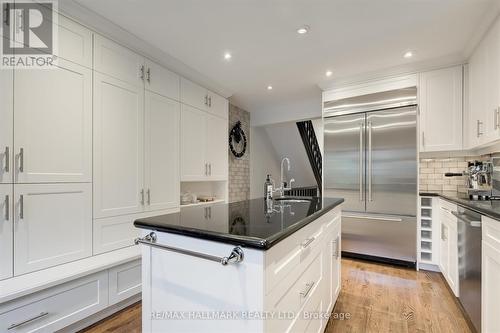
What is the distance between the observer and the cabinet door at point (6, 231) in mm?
1534

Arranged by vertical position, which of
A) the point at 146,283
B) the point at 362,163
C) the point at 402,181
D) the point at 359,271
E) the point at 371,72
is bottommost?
the point at 359,271

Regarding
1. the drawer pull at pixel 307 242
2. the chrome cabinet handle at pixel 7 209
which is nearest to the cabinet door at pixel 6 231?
the chrome cabinet handle at pixel 7 209

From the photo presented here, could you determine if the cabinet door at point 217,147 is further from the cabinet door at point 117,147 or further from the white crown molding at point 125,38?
the cabinet door at point 117,147

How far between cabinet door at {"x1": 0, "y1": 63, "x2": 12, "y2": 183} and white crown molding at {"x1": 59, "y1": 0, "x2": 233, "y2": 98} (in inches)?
26.9

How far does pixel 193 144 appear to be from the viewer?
3.17m

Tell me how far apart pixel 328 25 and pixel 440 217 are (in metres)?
2.41

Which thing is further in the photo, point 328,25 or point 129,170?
point 129,170

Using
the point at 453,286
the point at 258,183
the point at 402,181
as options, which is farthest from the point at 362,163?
the point at 258,183

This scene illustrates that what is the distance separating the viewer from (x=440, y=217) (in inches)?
108

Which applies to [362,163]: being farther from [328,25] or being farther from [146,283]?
[146,283]

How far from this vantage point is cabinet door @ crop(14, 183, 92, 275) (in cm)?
162

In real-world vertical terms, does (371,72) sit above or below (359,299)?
above

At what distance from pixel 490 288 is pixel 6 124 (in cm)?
314

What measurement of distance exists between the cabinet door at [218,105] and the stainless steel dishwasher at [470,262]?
300 centimetres
